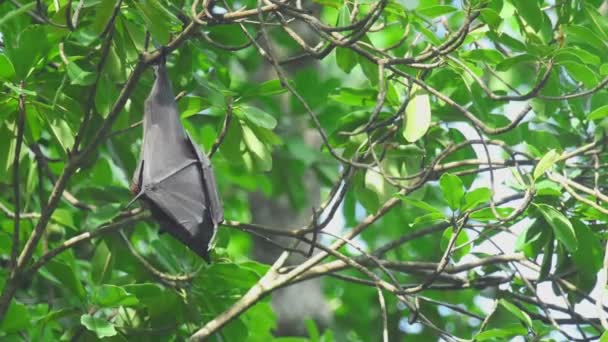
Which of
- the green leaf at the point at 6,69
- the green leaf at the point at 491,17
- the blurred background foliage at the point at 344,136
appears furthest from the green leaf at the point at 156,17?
the green leaf at the point at 491,17

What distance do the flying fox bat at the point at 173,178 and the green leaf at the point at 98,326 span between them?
0.40 m

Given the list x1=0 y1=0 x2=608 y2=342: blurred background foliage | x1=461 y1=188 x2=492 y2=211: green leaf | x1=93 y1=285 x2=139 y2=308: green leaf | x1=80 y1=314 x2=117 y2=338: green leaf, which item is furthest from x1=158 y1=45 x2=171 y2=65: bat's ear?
x1=461 y1=188 x2=492 y2=211: green leaf

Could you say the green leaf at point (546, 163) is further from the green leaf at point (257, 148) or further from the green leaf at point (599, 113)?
the green leaf at point (257, 148)

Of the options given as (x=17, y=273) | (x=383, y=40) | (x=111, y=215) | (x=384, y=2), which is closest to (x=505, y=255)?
(x=384, y=2)

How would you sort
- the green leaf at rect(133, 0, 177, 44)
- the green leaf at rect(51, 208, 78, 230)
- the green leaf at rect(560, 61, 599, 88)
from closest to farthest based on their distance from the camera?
1. the green leaf at rect(133, 0, 177, 44)
2. the green leaf at rect(560, 61, 599, 88)
3. the green leaf at rect(51, 208, 78, 230)

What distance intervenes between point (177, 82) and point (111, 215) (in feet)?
1.91

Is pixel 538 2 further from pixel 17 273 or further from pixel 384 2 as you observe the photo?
pixel 17 273

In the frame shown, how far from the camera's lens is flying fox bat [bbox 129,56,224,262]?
3.90m

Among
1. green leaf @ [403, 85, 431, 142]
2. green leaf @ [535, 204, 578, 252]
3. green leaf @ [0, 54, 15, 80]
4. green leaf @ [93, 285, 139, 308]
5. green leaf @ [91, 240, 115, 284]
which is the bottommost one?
green leaf @ [91, 240, 115, 284]

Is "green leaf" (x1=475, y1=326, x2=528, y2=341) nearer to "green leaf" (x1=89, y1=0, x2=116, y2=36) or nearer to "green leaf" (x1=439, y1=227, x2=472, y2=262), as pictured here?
"green leaf" (x1=439, y1=227, x2=472, y2=262)

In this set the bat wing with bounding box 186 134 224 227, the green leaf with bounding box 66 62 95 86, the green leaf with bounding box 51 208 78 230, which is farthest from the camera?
the green leaf with bounding box 51 208 78 230

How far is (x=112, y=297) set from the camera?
389 centimetres

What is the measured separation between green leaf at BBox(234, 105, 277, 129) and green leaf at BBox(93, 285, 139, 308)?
2.48 ft

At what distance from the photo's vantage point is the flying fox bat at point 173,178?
390cm
